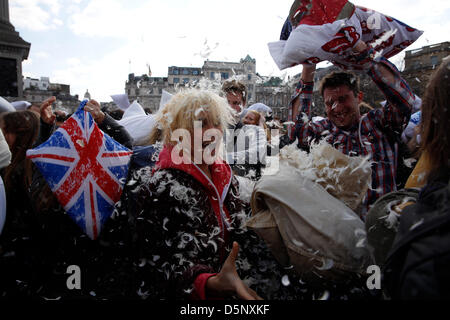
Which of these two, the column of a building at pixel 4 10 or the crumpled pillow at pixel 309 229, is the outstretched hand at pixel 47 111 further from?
the column of a building at pixel 4 10

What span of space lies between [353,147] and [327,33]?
916mm

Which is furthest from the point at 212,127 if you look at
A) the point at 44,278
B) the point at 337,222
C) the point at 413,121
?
the point at 413,121

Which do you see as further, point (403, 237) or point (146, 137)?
point (146, 137)

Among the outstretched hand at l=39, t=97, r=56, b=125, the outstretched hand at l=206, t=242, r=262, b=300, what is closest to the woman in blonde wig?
the outstretched hand at l=206, t=242, r=262, b=300

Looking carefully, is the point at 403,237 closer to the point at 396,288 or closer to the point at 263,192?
the point at 396,288

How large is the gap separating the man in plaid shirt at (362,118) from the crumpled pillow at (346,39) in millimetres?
95

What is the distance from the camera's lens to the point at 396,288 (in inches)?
41.8

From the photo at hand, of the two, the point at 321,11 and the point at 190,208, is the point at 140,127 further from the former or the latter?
the point at 321,11

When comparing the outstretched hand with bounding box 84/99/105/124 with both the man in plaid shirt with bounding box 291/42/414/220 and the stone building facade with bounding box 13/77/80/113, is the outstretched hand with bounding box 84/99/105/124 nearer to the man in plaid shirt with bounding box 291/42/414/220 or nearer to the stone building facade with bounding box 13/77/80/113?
the man in plaid shirt with bounding box 291/42/414/220

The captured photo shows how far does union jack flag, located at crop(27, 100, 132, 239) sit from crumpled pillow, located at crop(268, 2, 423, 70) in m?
1.54

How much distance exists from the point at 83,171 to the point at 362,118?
2237 millimetres

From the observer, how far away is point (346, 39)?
183 centimetres

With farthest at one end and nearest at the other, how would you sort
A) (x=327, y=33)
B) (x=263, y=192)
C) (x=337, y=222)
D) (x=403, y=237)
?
(x=327, y=33) < (x=263, y=192) < (x=337, y=222) < (x=403, y=237)

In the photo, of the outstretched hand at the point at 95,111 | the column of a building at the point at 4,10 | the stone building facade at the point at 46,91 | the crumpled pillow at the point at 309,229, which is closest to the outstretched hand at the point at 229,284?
the crumpled pillow at the point at 309,229
